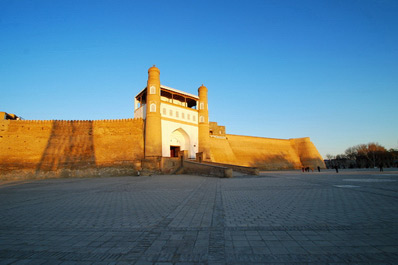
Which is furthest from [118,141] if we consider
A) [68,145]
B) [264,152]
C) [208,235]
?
[264,152]

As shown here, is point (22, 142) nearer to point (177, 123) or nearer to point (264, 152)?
point (177, 123)

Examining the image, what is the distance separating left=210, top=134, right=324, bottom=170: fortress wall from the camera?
3234 cm

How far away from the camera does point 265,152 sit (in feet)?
126

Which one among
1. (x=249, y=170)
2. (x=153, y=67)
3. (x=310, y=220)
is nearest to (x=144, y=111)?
(x=153, y=67)

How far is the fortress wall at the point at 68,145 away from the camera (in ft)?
63.7

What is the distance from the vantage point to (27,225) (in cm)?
366

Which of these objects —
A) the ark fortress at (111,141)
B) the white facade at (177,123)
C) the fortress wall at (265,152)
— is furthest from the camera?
the fortress wall at (265,152)

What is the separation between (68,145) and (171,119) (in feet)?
35.8

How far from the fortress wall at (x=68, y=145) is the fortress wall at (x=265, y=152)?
522 inches

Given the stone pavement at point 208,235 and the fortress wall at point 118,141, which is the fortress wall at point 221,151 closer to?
the fortress wall at point 118,141

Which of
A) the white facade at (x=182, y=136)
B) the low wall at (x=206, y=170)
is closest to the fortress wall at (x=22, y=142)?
the white facade at (x=182, y=136)

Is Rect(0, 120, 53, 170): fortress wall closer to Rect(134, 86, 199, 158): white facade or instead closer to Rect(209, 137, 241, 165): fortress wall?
Rect(134, 86, 199, 158): white facade

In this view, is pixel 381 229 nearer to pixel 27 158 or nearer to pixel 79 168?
pixel 79 168

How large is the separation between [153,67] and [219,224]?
71.3 ft
